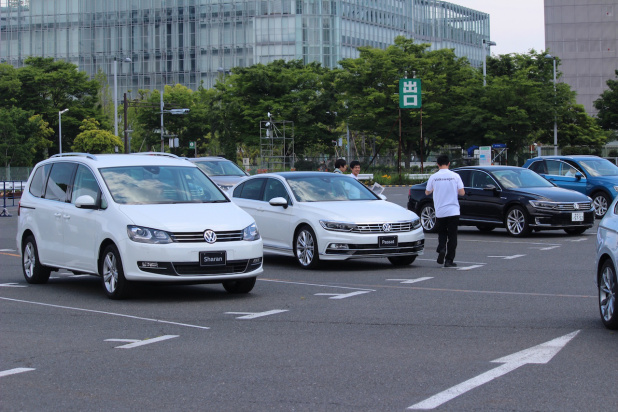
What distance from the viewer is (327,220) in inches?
558

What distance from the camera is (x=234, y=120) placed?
7419 centimetres

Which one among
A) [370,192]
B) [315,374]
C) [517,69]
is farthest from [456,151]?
[315,374]

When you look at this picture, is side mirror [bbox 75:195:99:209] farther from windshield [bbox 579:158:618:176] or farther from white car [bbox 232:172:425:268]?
windshield [bbox 579:158:618:176]

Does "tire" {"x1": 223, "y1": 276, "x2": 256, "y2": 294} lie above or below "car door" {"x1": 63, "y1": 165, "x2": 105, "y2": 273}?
below

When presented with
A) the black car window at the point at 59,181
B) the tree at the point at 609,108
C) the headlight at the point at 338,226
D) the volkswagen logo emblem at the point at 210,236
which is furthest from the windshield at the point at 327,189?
the tree at the point at 609,108

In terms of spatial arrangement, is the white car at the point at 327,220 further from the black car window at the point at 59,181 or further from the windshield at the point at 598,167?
the windshield at the point at 598,167

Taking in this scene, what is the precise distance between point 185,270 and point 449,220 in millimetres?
5430

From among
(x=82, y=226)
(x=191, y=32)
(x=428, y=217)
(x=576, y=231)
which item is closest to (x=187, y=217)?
(x=82, y=226)

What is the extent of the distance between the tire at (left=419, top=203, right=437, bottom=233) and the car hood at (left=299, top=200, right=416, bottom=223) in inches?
291

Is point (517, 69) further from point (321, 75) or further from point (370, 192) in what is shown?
point (370, 192)

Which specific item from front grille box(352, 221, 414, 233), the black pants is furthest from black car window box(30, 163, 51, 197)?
the black pants

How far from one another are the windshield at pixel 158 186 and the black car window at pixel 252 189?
3803 millimetres

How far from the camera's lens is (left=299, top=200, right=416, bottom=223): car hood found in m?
14.2

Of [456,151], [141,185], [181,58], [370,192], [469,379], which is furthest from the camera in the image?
[181,58]
